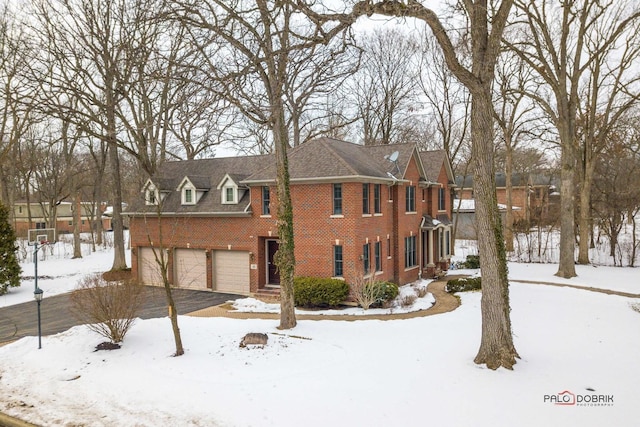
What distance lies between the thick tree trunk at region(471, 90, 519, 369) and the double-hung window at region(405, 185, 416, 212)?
13977 millimetres

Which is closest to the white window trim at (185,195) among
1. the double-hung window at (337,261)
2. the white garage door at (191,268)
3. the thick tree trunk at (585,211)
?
the white garage door at (191,268)

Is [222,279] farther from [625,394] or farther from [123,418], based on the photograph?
[625,394]

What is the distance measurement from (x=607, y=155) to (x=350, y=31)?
27.1 metres

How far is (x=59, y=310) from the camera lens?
17766mm

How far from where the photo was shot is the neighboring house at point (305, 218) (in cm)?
1833

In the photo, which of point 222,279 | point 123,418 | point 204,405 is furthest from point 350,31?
point 222,279

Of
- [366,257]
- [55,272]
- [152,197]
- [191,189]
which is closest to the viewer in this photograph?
[152,197]

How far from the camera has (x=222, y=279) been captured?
21.9m

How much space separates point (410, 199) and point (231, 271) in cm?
1078

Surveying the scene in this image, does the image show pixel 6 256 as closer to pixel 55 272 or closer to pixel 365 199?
pixel 55 272

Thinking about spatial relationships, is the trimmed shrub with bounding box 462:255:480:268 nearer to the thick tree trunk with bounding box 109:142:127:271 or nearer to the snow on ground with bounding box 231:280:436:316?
the snow on ground with bounding box 231:280:436:316

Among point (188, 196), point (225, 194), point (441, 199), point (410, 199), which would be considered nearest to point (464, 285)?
point (410, 199)

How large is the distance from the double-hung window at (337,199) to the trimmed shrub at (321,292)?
10.1 feet

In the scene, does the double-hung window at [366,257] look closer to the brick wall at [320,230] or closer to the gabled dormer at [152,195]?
the brick wall at [320,230]
